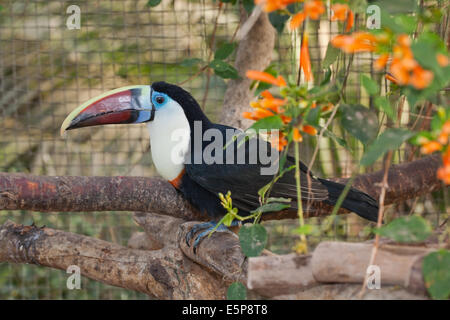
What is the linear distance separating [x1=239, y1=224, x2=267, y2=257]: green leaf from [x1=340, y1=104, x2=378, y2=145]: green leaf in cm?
21

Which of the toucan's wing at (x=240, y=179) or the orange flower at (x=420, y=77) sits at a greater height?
the orange flower at (x=420, y=77)

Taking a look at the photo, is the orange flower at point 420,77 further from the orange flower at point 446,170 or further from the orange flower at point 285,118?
the orange flower at point 285,118

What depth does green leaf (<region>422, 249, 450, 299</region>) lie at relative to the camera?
0.69m

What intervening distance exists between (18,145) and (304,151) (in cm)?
120

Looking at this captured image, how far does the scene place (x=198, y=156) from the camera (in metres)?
1.50

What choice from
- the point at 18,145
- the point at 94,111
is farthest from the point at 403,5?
the point at 18,145

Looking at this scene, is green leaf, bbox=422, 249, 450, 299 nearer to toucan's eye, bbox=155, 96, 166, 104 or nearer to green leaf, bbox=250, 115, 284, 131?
green leaf, bbox=250, 115, 284, 131

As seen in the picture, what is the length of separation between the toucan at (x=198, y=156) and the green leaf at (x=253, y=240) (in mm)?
451

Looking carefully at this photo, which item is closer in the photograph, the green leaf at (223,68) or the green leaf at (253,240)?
the green leaf at (253,240)

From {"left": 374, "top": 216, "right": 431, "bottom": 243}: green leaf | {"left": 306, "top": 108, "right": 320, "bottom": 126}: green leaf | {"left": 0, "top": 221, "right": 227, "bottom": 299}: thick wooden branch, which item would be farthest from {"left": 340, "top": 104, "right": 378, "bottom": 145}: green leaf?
{"left": 0, "top": 221, "right": 227, "bottom": 299}: thick wooden branch

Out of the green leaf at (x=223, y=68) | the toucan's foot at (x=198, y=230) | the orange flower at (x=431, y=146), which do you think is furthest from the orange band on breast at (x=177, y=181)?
the orange flower at (x=431, y=146)

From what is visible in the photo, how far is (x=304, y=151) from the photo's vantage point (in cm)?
242

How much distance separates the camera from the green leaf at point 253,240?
90cm
